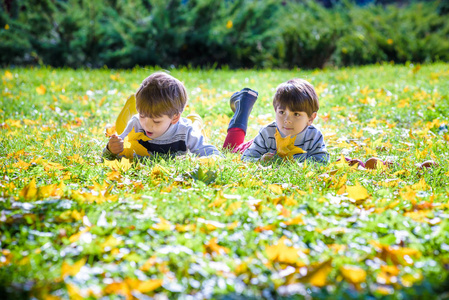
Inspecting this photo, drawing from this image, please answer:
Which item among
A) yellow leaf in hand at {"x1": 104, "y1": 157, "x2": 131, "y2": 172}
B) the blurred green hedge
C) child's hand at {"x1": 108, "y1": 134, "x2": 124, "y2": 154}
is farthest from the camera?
the blurred green hedge

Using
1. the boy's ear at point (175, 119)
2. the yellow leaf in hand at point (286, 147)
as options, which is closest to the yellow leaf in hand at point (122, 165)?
the boy's ear at point (175, 119)

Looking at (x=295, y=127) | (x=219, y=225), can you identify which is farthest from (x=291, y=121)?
(x=219, y=225)

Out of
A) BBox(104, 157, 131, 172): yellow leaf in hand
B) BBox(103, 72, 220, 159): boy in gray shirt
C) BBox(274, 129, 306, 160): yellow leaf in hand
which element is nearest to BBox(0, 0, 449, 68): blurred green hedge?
BBox(103, 72, 220, 159): boy in gray shirt

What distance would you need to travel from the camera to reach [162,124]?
3330 mm

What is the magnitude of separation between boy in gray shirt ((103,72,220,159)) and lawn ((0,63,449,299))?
0.85 ft

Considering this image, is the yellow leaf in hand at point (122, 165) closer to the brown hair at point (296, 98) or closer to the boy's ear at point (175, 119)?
the boy's ear at point (175, 119)

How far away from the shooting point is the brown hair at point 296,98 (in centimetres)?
328

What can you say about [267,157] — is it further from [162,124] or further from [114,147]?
[114,147]

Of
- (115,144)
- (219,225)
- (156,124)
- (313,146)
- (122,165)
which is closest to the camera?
(219,225)

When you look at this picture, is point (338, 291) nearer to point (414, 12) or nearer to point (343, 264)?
point (343, 264)

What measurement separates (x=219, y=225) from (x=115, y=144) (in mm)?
1476

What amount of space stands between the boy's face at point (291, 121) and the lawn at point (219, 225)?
1.18 ft

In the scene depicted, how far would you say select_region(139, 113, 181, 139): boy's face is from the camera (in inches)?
129

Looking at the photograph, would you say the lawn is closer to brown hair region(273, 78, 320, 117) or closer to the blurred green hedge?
brown hair region(273, 78, 320, 117)
